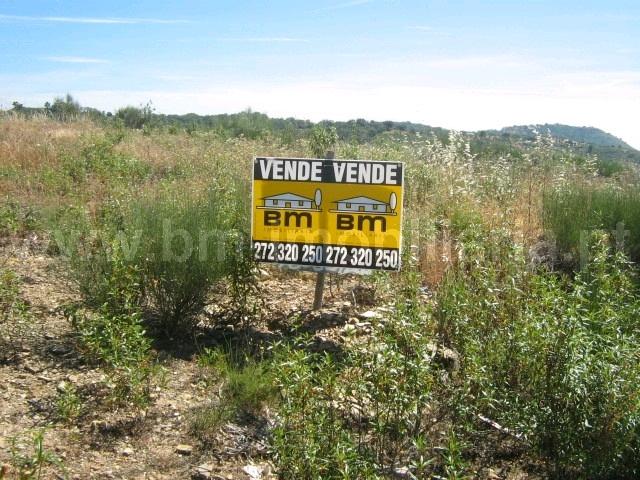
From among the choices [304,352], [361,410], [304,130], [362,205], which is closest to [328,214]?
[362,205]

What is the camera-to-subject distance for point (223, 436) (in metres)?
3.64

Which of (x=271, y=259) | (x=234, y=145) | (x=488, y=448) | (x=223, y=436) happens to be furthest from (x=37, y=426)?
(x=234, y=145)

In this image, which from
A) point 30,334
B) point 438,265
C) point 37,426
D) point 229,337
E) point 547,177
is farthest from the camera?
point 547,177

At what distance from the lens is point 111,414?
3.71 m

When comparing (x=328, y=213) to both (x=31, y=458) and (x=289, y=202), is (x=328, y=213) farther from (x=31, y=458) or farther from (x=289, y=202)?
(x=31, y=458)

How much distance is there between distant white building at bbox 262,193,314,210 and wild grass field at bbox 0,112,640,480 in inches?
13.9

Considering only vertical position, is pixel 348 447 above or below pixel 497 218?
below

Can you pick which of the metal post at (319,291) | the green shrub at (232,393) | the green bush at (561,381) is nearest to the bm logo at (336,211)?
the metal post at (319,291)

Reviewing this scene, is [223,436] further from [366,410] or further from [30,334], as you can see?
[30,334]

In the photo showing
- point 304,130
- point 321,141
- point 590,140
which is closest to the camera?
point 321,141

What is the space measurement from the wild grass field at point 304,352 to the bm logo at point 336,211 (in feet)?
1.10

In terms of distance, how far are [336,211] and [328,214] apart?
0.07 metres

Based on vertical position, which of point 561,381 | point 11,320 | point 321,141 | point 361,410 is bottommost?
point 361,410

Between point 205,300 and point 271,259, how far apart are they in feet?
1.95
